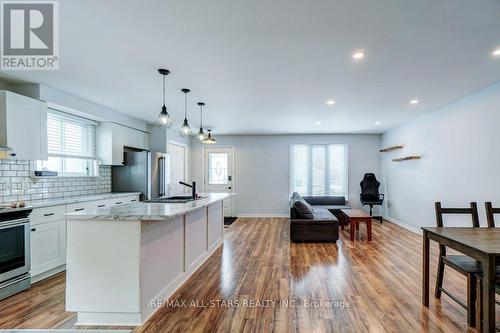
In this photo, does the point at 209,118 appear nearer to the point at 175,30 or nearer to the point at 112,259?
the point at 175,30

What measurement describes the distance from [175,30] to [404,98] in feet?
11.8

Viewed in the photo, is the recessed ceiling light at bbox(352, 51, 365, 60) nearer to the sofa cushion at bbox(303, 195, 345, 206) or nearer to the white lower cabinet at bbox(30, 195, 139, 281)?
the white lower cabinet at bbox(30, 195, 139, 281)

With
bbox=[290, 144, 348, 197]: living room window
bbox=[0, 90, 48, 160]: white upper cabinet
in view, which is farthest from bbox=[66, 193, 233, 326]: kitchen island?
bbox=[290, 144, 348, 197]: living room window

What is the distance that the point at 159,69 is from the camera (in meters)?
2.86

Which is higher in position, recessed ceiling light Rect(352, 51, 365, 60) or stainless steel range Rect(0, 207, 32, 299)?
recessed ceiling light Rect(352, 51, 365, 60)

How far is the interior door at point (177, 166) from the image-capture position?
21.4 feet

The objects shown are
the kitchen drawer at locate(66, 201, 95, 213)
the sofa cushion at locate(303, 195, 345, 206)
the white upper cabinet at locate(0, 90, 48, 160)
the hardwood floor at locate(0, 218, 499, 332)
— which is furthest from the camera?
the sofa cushion at locate(303, 195, 345, 206)

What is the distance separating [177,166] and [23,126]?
389 centimetres

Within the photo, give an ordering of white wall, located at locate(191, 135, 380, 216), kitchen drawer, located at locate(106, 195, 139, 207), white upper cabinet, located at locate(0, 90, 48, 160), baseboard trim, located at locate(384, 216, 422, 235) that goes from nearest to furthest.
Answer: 1. white upper cabinet, located at locate(0, 90, 48, 160)
2. kitchen drawer, located at locate(106, 195, 139, 207)
3. baseboard trim, located at locate(384, 216, 422, 235)
4. white wall, located at locate(191, 135, 380, 216)

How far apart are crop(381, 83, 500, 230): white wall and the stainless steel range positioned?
5.90m

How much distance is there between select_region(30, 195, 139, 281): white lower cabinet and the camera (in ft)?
9.77

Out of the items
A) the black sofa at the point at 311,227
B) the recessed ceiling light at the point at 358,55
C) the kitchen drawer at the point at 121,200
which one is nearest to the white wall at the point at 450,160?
the black sofa at the point at 311,227

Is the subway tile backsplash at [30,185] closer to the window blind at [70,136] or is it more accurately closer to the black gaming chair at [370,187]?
the window blind at [70,136]

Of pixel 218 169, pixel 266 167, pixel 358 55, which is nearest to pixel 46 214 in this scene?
pixel 358 55
